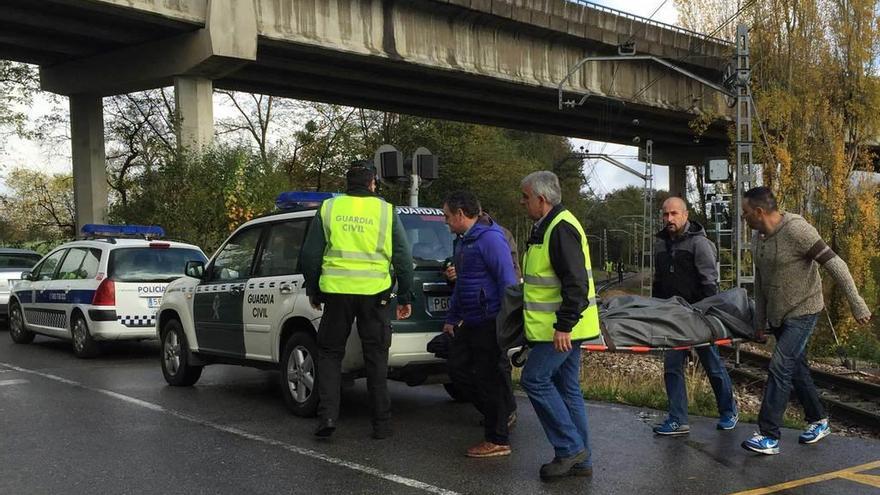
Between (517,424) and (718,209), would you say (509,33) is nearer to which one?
(718,209)

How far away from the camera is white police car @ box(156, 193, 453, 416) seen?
21.8ft

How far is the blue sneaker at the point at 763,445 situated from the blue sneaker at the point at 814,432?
1.51ft

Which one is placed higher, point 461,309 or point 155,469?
point 461,309

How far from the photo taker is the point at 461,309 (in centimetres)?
588

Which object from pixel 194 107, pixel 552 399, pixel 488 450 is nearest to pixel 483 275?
pixel 552 399

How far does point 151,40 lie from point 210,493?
20388 millimetres

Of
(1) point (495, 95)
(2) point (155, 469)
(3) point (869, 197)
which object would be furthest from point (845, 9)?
(2) point (155, 469)

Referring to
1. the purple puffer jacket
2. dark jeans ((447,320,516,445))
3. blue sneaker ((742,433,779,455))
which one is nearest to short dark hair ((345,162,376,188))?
the purple puffer jacket

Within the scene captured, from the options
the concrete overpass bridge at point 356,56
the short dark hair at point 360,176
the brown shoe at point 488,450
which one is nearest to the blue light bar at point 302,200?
the short dark hair at point 360,176

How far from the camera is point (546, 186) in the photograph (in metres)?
5.18

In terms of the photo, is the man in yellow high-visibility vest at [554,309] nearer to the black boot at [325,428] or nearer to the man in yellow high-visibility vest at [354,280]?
the man in yellow high-visibility vest at [354,280]

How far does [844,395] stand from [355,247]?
24.7 feet

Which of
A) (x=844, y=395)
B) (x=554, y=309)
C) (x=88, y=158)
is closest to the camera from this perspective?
(x=554, y=309)

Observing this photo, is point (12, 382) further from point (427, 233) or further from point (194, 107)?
point (194, 107)
